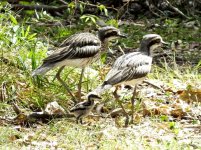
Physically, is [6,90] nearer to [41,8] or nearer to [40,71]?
[40,71]

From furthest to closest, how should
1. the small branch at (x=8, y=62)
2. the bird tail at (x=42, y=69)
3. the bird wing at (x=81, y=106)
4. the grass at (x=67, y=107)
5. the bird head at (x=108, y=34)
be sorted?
1. the small branch at (x=8, y=62)
2. the bird head at (x=108, y=34)
3. the bird tail at (x=42, y=69)
4. the bird wing at (x=81, y=106)
5. the grass at (x=67, y=107)

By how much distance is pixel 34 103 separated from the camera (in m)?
7.98

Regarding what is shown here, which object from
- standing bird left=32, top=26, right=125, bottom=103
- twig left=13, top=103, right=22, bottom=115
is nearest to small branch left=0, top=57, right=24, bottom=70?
standing bird left=32, top=26, right=125, bottom=103

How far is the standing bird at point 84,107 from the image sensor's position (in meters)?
7.37

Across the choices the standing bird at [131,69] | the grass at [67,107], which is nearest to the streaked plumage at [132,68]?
the standing bird at [131,69]

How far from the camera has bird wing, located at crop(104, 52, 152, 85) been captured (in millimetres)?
7285

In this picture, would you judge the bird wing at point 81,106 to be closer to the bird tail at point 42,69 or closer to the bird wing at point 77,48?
the bird tail at point 42,69

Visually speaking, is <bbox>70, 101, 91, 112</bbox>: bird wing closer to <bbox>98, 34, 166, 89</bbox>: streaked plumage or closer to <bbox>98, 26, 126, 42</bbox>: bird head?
<bbox>98, 34, 166, 89</bbox>: streaked plumage

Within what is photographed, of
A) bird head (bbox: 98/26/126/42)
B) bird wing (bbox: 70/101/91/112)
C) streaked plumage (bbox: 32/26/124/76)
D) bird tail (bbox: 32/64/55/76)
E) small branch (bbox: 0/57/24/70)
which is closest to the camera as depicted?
bird wing (bbox: 70/101/91/112)

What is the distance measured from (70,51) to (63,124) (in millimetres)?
956

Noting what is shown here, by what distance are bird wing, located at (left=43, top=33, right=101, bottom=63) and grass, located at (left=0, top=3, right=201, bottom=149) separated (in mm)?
455

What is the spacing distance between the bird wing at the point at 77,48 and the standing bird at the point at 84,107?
680 millimetres

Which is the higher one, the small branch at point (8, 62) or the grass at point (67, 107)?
the small branch at point (8, 62)

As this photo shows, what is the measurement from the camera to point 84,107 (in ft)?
24.2
